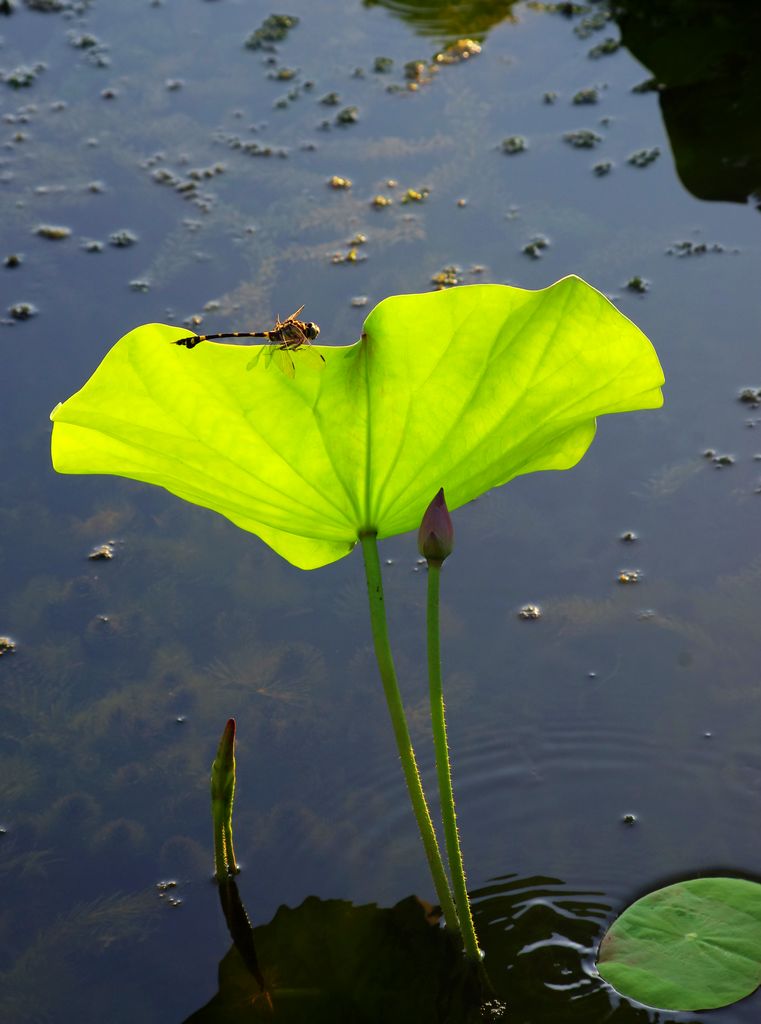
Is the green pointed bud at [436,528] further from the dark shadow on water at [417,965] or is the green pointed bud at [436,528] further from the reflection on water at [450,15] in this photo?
the reflection on water at [450,15]

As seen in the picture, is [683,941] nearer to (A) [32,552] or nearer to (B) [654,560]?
(B) [654,560]

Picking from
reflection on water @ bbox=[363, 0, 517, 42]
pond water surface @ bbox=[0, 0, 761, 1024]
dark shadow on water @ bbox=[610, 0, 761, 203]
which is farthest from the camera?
reflection on water @ bbox=[363, 0, 517, 42]

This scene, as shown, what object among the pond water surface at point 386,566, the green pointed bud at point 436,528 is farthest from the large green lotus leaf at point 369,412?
the pond water surface at point 386,566

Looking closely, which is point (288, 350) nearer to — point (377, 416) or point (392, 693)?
point (377, 416)

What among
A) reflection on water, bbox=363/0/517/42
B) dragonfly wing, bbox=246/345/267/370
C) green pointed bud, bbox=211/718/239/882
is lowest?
green pointed bud, bbox=211/718/239/882

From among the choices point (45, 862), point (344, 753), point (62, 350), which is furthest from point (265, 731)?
point (62, 350)

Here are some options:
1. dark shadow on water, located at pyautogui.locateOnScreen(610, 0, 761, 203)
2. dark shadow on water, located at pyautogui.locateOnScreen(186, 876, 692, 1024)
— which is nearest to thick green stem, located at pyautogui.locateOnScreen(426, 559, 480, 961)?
dark shadow on water, located at pyautogui.locateOnScreen(186, 876, 692, 1024)

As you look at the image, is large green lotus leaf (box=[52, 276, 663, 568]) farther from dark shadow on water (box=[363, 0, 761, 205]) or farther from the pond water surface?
dark shadow on water (box=[363, 0, 761, 205])
